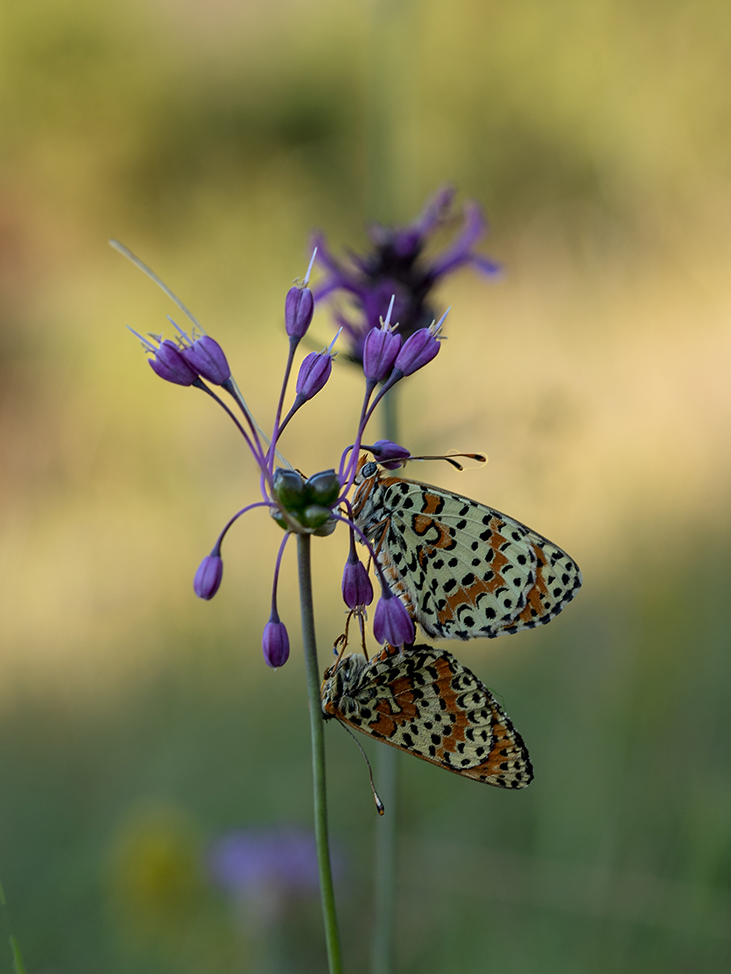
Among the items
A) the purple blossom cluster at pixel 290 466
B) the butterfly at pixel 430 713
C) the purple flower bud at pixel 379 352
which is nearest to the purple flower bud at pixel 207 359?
the purple blossom cluster at pixel 290 466

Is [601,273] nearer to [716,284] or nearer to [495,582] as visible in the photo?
[716,284]

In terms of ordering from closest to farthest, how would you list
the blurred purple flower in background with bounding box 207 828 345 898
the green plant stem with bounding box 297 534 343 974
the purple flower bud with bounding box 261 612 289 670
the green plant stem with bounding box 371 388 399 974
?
1. the green plant stem with bounding box 297 534 343 974
2. the purple flower bud with bounding box 261 612 289 670
3. the green plant stem with bounding box 371 388 399 974
4. the blurred purple flower in background with bounding box 207 828 345 898

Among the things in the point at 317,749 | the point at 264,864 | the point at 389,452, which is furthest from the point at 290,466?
the point at 264,864

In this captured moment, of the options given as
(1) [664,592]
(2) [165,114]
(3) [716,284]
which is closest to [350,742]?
(1) [664,592]

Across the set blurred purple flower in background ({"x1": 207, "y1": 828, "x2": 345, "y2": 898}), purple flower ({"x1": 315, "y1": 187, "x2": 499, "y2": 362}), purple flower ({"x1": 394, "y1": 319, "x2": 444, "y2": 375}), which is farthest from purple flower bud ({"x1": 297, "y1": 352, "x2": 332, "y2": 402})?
blurred purple flower in background ({"x1": 207, "y1": 828, "x2": 345, "y2": 898})

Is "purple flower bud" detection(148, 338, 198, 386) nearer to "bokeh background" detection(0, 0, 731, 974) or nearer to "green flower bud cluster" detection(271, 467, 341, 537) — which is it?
"green flower bud cluster" detection(271, 467, 341, 537)

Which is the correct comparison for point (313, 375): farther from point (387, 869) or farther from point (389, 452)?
point (387, 869)

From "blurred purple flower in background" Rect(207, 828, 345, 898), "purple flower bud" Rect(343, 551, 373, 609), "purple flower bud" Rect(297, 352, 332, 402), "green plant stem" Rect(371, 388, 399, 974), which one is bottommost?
"blurred purple flower in background" Rect(207, 828, 345, 898)
